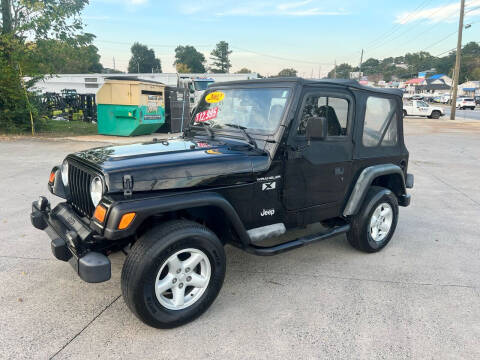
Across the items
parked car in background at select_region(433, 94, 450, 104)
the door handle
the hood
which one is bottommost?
the door handle

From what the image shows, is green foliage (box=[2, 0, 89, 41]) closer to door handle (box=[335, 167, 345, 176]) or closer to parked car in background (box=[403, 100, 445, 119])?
door handle (box=[335, 167, 345, 176])

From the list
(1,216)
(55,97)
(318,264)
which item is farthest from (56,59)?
(318,264)

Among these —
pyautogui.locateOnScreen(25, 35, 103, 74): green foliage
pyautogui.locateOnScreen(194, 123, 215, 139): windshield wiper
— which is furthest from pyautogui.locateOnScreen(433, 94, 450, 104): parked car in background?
pyautogui.locateOnScreen(194, 123, 215, 139): windshield wiper

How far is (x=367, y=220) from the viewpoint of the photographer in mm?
4133

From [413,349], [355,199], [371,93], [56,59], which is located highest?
[56,59]

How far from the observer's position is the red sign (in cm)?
392

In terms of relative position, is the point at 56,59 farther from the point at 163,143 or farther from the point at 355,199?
the point at 355,199

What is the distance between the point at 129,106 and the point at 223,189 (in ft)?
39.7

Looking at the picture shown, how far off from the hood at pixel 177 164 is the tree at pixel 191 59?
111852 millimetres

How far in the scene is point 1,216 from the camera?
522 centimetres

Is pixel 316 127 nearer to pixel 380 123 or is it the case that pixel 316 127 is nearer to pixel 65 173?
pixel 380 123

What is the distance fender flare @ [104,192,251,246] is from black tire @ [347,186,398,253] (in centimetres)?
172

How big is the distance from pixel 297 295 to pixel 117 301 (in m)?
1.59

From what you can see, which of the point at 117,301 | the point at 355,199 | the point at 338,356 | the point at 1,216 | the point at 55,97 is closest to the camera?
the point at 338,356
